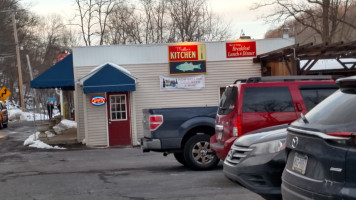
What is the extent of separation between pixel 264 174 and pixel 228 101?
288 centimetres

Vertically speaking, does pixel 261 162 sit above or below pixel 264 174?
above

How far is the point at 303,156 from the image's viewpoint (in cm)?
475

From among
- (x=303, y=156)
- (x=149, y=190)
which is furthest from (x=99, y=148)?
(x=303, y=156)

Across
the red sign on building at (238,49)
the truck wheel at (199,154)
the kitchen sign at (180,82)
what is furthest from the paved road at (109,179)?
the red sign on building at (238,49)

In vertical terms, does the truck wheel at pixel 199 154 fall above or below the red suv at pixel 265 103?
below

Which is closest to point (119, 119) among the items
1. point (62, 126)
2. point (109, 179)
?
point (62, 126)

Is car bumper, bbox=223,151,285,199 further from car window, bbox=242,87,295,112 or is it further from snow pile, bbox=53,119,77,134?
snow pile, bbox=53,119,77,134

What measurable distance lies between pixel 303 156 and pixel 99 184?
20.9 feet

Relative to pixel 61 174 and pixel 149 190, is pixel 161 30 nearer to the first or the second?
pixel 61 174

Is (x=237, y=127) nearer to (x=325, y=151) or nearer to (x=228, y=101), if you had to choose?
(x=228, y=101)

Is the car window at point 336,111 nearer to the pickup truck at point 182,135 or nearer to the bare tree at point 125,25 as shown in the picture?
the pickup truck at point 182,135

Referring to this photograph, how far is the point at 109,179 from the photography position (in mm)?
11000

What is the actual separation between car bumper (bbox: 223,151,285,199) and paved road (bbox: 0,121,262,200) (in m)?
1.43

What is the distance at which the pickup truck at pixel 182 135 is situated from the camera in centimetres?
1151
